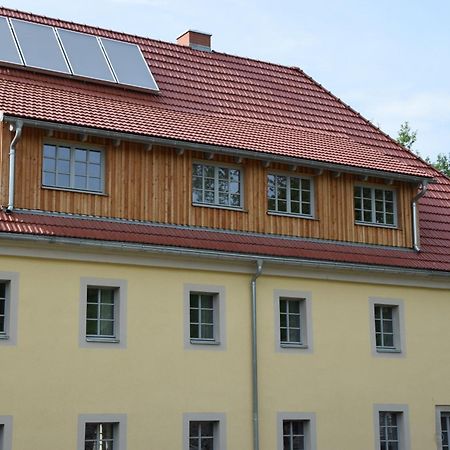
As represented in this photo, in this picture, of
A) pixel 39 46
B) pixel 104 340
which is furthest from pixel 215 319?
pixel 39 46

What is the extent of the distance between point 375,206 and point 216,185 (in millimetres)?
4473

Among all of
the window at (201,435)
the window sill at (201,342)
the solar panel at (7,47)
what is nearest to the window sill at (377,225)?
the window sill at (201,342)

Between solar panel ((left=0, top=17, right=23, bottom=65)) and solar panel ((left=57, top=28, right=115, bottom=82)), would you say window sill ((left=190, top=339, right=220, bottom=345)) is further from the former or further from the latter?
solar panel ((left=0, top=17, right=23, bottom=65))

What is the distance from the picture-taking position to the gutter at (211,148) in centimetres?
2070

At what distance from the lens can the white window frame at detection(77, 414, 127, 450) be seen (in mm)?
19656

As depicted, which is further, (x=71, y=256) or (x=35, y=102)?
(x=35, y=102)

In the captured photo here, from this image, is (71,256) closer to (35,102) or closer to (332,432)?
(35,102)

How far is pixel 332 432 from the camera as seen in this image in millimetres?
22875

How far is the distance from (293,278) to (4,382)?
7.14 metres

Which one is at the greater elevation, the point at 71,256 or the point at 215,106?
the point at 215,106

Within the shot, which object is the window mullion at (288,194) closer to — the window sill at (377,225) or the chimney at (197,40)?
the window sill at (377,225)

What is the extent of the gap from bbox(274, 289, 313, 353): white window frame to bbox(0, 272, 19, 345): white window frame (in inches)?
235

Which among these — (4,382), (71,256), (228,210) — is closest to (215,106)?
(228,210)

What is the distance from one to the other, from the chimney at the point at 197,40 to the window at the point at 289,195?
676 cm
